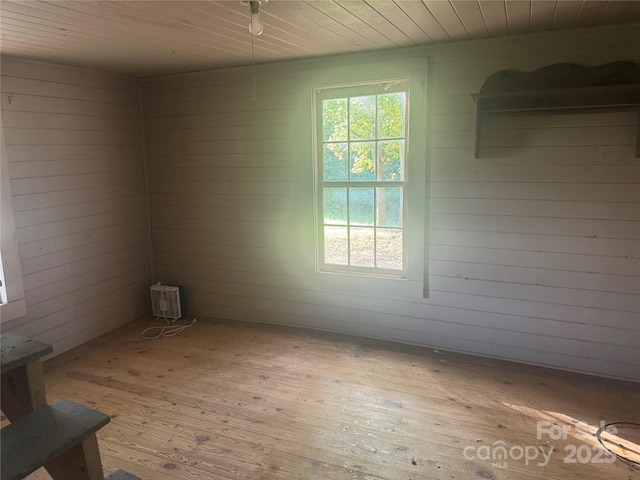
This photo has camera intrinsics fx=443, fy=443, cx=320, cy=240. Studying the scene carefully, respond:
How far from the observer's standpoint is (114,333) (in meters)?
4.00

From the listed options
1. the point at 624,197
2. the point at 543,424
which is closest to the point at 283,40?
the point at 624,197

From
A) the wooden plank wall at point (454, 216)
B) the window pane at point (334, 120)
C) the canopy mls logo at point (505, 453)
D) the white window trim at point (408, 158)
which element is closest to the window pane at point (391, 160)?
the white window trim at point (408, 158)

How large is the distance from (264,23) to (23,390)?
2.13 m

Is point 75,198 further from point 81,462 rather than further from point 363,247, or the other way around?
point 81,462

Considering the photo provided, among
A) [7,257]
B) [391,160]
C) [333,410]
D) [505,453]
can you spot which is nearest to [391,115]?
[391,160]

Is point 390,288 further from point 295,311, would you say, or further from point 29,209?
point 29,209

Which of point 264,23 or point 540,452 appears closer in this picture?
point 540,452

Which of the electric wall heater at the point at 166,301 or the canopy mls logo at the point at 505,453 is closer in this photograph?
the canopy mls logo at the point at 505,453

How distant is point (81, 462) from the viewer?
57.6 inches

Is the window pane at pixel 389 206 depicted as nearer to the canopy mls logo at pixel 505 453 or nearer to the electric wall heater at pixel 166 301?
the canopy mls logo at pixel 505 453

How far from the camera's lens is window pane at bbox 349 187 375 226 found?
3.59 metres

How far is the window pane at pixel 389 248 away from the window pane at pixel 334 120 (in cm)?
85

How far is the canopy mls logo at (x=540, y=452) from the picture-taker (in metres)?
2.24

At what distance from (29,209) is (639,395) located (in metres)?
4.38
